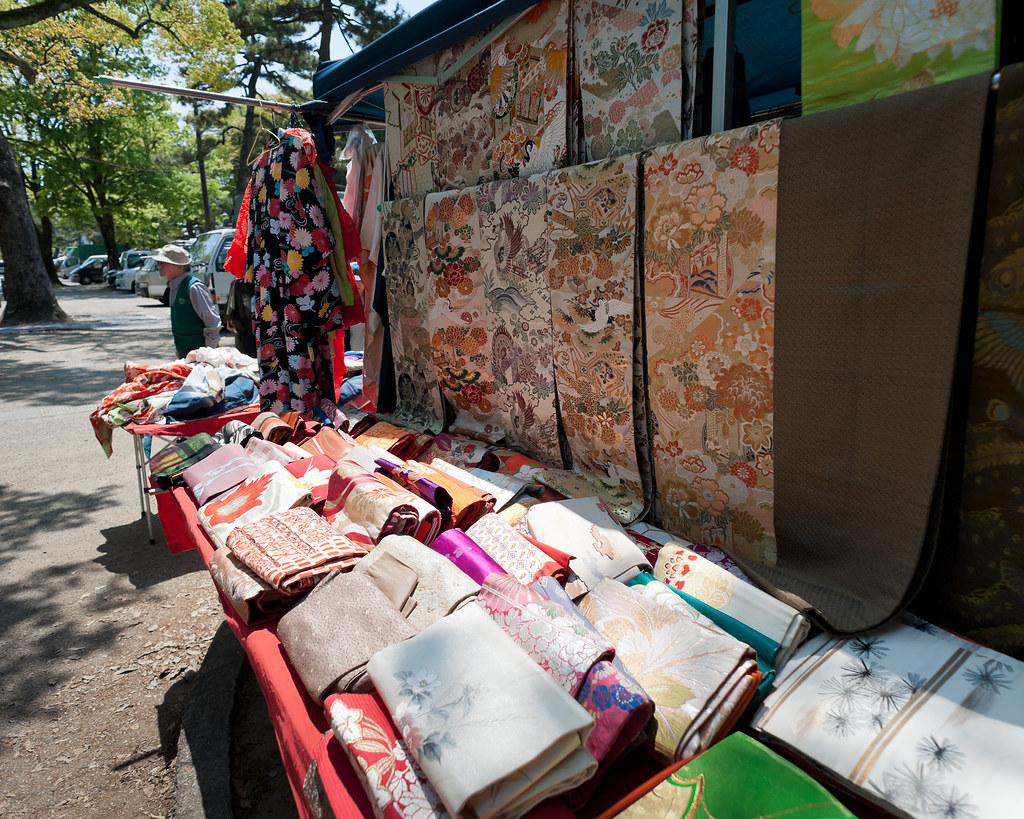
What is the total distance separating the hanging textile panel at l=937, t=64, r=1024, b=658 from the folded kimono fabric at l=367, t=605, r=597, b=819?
3.64 ft

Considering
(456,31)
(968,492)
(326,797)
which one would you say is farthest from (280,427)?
(968,492)

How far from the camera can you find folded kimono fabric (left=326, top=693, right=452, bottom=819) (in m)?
1.18

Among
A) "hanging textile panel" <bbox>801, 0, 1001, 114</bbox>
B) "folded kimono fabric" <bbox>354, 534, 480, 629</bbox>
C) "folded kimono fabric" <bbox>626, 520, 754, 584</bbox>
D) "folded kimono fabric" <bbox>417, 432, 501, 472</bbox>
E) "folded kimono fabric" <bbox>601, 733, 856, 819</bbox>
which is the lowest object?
"folded kimono fabric" <bbox>601, 733, 856, 819</bbox>

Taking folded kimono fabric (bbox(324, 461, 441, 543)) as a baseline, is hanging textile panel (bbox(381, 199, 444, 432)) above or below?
above

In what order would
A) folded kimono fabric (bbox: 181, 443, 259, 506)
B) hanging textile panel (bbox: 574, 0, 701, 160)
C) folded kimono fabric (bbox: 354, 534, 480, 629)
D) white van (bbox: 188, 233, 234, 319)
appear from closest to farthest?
folded kimono fabric (bbox: 354, 534, 480, 629) → hanging textile panel (bbox: 574, 0, 701, 160) → folded kimono fabric (bbox: 181, 443, 259, 506) → white van (bbox: 188, 233, 234, 319)

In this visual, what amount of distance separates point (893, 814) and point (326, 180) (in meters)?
3.74

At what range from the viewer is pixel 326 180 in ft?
12.2

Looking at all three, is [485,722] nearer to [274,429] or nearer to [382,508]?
[382,508]

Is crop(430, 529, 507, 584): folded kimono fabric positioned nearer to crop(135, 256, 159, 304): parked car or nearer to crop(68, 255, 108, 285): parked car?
crop(135, 256, 159, 304): parked car

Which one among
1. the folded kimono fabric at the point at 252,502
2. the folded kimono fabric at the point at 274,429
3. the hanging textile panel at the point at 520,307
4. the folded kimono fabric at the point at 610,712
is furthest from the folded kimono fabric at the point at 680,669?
the folded kimono fabric at the point at 274,429

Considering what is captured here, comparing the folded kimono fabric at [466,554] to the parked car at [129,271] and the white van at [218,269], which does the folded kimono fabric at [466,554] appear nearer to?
the white van at [218,269]

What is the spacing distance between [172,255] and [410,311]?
107 inches

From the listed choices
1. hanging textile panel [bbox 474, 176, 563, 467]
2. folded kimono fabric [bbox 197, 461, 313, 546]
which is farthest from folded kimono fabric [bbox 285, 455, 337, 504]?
hanging textile panel [bbox 474, 176, 563, 467]

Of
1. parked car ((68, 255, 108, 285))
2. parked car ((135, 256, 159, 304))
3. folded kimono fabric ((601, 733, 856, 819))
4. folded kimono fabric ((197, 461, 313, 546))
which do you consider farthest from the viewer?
parked car ((68, 255, 108, 285))
